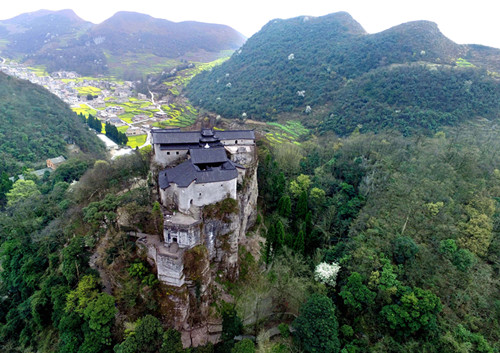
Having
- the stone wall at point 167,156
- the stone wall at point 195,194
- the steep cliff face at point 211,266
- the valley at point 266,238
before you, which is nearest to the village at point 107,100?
the valley at point 266,238

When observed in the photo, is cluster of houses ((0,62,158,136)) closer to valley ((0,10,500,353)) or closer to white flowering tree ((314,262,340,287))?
valley ((0,10,500,353))

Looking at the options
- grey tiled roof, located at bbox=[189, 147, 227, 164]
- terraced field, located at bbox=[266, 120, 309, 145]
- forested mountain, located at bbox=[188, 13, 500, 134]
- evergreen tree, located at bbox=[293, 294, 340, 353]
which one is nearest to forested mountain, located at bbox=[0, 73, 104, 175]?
forested mountain, located at bbox=[188, 13, 500, 134]

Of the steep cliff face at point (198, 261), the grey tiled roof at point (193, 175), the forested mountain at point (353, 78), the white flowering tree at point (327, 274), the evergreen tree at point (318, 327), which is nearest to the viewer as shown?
the evergreen tree at point (318, 327)

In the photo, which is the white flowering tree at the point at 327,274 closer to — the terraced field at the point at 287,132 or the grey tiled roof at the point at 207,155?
the grey tiled roof at the point at 207,155

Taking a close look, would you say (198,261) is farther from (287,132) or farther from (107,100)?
(107,100)

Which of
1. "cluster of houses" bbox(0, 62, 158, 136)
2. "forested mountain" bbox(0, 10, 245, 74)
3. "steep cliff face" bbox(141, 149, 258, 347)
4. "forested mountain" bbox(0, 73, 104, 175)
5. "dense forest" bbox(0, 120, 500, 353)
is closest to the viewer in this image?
"dense forest" bbox(0, 120, 500, 353)
